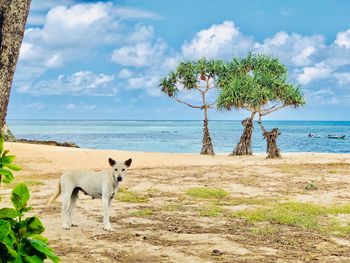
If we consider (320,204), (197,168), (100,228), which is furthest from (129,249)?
(197,168)

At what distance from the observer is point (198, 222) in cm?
1071

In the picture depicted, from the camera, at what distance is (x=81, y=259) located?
308 inches

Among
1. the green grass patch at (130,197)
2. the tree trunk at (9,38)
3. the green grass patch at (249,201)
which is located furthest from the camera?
the green grass patch at (130,197)

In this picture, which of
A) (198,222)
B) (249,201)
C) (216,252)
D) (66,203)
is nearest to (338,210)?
(249,201)

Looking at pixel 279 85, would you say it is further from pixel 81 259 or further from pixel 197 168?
pixel 81 259

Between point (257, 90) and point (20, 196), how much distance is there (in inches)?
1184

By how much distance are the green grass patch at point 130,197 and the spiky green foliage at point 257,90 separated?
18.4 m

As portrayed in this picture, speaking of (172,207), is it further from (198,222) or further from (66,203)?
(66,203)

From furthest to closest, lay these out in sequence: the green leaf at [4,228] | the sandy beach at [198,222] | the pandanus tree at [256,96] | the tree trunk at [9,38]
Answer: the pandanus tree at [256,96]
the sandy beach at [198,222]
the tree trunk at [9,38]
the green leaf at [4,228]

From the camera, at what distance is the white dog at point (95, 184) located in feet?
31.6

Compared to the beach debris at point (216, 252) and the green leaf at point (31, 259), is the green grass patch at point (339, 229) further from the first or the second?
the green leaf at point (31, 259)

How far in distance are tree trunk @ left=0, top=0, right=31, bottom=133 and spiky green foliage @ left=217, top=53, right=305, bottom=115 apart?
27.9 metres

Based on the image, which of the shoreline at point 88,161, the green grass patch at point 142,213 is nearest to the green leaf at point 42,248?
the green grass patch at point 142,213

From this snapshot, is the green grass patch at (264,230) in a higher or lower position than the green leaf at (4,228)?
lower
